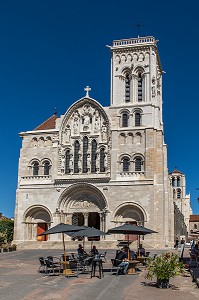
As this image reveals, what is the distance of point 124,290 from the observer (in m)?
14.7

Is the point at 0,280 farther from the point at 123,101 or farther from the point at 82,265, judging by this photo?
the point at 123,101

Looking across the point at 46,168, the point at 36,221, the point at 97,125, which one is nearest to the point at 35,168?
the point at 46,168

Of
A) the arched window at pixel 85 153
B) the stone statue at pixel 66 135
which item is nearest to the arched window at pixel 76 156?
the arched window at pixel 85 153

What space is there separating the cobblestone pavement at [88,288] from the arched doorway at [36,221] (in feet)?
91.1

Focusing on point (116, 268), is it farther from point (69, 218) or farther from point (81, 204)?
point (69, 218)

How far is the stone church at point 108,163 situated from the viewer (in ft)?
146

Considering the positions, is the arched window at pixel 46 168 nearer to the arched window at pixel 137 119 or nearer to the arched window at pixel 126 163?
the arched window at pixel 126 163

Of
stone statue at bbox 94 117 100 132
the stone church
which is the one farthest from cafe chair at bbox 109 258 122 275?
stone statue at bbox 94 117 100 132

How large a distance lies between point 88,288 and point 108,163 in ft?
102

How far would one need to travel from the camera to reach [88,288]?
15195 millimetres

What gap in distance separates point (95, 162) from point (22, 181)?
906 cm

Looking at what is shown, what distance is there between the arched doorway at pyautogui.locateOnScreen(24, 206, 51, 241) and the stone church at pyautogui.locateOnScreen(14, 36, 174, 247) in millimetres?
112

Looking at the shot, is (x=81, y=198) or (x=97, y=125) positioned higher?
(x=97, y=125)

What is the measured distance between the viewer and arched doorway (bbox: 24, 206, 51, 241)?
4712cm
